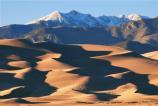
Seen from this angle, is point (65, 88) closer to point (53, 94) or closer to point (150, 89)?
point (53, 94)

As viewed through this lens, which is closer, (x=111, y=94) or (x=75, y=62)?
(x=111, y=94)

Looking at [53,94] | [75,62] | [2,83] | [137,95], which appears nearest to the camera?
[137,95]

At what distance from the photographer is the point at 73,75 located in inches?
4530

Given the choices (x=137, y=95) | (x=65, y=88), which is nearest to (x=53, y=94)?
(x=65, y=88)

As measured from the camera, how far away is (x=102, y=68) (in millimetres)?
132250

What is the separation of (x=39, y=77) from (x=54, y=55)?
25.7 metres

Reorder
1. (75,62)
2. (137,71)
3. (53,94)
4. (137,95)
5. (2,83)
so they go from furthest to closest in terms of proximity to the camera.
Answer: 1. (75,62)
2. (137,71)
3. (2,83)
4. (53,94)
5. (137,95)

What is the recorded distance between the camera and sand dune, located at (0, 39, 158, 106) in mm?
92938

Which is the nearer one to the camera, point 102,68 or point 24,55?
point 102,68

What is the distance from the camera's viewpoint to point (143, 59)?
142 metres

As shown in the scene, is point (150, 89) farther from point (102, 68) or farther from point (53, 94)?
point (102, 68)

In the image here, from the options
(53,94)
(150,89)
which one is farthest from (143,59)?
(53,94)

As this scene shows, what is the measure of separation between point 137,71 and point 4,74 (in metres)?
27.9

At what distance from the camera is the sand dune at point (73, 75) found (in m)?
92.9
